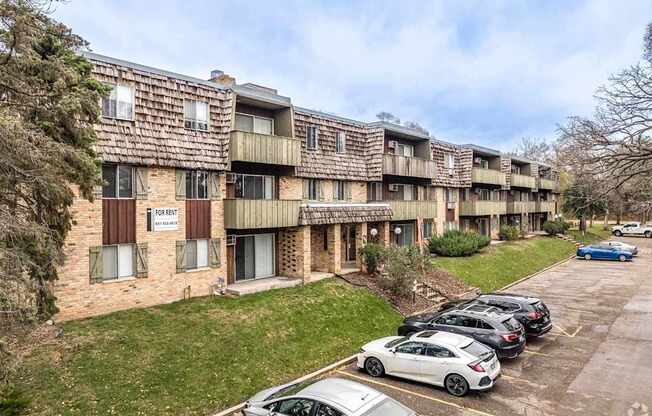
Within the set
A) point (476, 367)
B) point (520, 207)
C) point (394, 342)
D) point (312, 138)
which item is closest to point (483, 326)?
point (476, 367)

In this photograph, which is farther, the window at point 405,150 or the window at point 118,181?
the window at point 405,150

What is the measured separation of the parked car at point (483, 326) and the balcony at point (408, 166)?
11.9 metres

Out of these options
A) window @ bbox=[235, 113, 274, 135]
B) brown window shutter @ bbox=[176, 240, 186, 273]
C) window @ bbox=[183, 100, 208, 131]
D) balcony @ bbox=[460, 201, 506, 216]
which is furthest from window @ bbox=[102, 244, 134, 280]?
balcony @ bbox=[460, 201, 506, 216]

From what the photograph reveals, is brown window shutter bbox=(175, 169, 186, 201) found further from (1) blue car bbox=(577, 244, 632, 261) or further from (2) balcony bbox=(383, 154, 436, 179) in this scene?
(1) blue car bbox=(577, 244, 632, 261)

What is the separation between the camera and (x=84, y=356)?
37.6 ft

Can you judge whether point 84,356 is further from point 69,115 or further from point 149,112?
point 149,112

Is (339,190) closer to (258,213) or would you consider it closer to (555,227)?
(258,213)

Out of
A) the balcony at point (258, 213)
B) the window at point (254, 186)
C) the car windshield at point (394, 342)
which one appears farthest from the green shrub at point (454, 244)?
the car windshield at point (394, 342)

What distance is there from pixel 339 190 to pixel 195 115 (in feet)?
31.8

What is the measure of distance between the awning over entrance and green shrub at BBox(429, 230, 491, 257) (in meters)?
6.61

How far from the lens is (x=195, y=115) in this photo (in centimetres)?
1733

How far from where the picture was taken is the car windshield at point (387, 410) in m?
7.70

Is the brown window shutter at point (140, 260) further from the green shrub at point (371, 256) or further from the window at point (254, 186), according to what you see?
the green shrub at point (371, 256)

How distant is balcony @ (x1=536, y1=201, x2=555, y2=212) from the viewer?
166 feet
